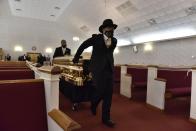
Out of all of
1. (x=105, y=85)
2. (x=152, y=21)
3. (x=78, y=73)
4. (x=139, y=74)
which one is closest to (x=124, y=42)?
(x=152, y=21)

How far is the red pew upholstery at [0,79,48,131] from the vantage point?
1.40 meters

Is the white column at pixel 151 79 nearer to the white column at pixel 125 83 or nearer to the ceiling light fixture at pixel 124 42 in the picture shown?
→ the white column at pixel 125 83

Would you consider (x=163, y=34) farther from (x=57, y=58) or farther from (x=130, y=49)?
(x=57, y=58)

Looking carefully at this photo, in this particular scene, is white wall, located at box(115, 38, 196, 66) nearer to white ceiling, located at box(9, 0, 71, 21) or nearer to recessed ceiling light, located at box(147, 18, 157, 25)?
recessed ceiling light, located at box(147, 18, 157, 25)

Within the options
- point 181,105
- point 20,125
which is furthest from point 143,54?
point 20,125

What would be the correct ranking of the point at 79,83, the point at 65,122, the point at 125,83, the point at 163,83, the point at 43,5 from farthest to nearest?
the point at 43,5 → the point at 125,83 → the point at 163,83 → the point at 79,83 → the point at 65,122

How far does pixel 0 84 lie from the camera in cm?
140

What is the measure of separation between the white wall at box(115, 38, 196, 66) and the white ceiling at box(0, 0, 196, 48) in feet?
2.27

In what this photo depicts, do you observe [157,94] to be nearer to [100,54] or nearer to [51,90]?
[100,54]

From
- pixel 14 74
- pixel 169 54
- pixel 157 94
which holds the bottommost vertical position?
pixel 157 94

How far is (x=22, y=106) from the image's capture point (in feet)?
4.78

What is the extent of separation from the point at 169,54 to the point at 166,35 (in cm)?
70

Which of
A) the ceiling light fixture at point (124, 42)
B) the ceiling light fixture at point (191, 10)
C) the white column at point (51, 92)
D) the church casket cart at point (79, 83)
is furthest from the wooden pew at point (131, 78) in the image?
the ceiling light fixture at point (124, 42)

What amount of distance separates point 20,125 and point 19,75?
1224mm
